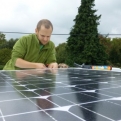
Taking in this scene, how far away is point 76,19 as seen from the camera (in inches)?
1021

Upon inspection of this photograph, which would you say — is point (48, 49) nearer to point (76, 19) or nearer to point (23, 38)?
point (23, 38)

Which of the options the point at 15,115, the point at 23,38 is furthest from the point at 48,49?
the point at 15,115

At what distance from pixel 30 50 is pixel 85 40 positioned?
2128cm

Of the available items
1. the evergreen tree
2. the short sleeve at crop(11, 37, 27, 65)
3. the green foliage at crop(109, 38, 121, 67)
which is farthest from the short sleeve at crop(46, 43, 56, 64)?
the green foliage at crop(109, 38, 121, 67)

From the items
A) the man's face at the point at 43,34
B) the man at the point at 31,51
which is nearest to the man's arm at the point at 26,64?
the man at the point at 31,51

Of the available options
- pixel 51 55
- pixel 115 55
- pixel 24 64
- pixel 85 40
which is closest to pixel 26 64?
pixel 24 64

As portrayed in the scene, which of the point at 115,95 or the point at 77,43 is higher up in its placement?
the point at 77,43

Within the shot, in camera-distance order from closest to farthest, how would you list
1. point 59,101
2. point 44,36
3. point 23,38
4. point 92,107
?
point 92,107
point 59,101
point 44,36
point 23,38

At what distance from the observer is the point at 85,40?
24.8m

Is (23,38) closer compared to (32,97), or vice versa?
(32,97)

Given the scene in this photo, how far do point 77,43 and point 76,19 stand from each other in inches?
121

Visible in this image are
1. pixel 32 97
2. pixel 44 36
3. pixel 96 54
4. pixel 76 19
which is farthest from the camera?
pixel 76 19

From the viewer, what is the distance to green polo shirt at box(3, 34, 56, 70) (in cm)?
386

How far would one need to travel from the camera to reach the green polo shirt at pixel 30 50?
386cm
